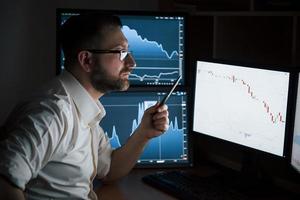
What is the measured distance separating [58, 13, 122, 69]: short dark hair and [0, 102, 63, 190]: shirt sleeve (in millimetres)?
267

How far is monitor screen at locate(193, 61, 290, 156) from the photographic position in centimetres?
182

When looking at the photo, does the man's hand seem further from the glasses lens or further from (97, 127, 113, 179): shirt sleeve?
the glasses lens

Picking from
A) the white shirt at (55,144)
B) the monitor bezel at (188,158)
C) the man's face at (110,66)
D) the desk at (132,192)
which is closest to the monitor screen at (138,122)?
the monitor bezel at (188,158)

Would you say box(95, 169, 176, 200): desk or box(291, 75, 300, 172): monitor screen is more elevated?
box(291, 75, 300, 172): monitor screen

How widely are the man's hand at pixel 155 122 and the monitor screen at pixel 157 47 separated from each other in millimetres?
260

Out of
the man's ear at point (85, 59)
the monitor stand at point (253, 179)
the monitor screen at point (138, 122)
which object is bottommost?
the monitor stand at point (253, 179)

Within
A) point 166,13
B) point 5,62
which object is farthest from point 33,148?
point 5,62

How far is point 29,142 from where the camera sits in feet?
4.63

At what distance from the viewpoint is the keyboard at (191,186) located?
1779 millimetres

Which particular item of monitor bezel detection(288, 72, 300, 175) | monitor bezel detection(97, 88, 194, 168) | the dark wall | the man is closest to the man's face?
the man

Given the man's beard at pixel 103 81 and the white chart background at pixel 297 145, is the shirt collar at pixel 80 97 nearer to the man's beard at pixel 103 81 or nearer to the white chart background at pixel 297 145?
the man's beard at pixel 103 81

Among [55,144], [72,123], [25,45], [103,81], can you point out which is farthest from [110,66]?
[25,45]

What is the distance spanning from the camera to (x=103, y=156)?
199cm

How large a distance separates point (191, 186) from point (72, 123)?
496 millimetres
